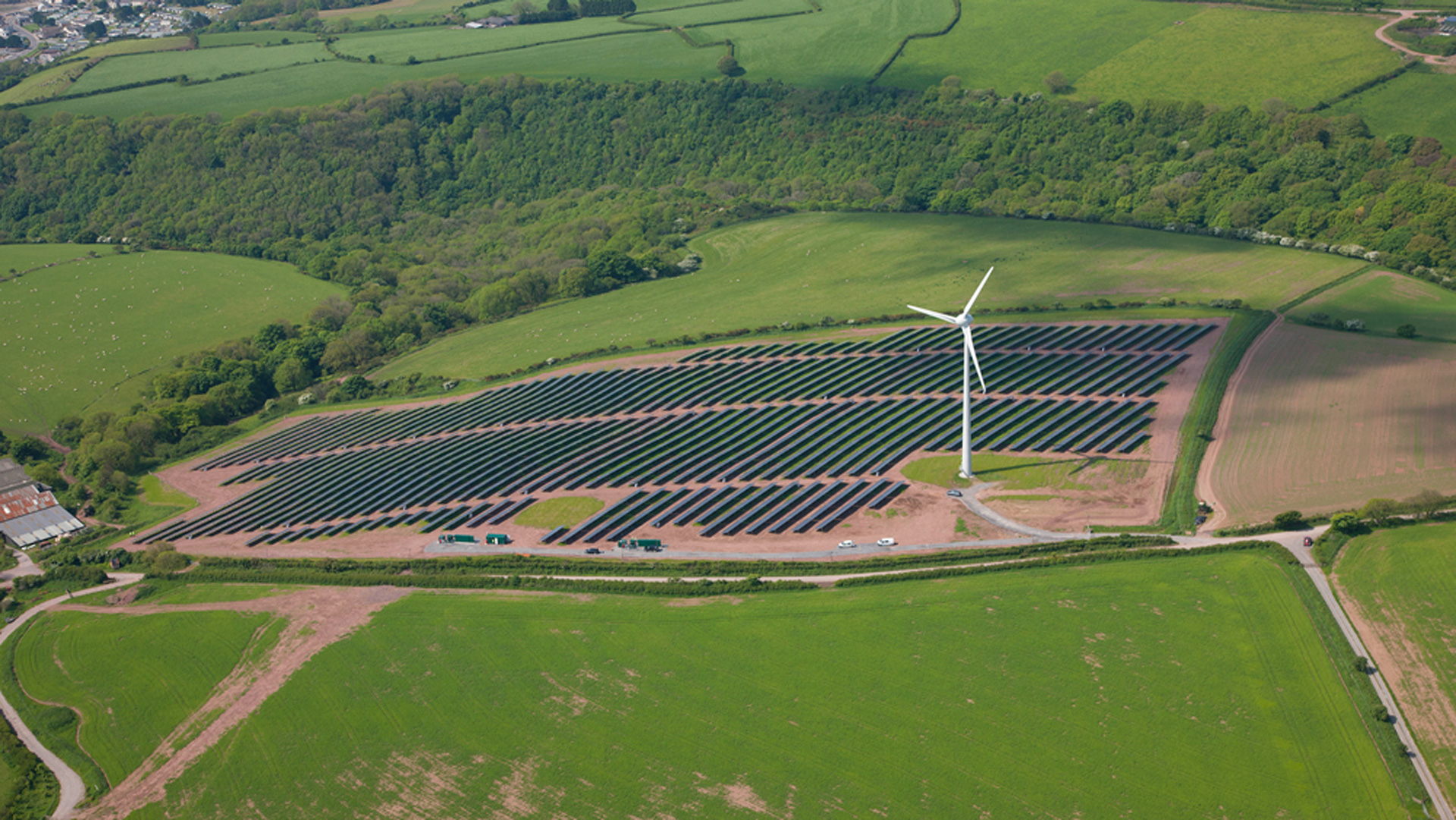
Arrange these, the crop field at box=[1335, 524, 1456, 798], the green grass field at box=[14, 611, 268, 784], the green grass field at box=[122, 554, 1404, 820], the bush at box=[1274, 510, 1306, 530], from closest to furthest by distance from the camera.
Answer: the green grass field at box=[122, 554, 1404, 820] < the crop field at box=[1335, 524, 1456, 798] < the green grass field at box=[14, 611, 268, 784] < the bush at box=[1274, 510, 1306, 530]

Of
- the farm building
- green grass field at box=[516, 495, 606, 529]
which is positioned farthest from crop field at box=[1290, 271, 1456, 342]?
the farm building

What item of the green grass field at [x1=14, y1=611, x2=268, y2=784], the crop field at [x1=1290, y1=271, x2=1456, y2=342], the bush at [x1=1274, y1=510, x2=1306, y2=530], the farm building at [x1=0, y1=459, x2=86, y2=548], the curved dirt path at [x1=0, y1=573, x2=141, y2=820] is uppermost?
the crop field at [x1=1290, y1=271, x2=1456, y2=342]

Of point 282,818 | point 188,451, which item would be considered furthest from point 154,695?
point 188,451

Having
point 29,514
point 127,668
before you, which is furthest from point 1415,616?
point 29,514

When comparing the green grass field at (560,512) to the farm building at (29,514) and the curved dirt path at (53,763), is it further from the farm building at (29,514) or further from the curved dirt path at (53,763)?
the farm building at (29,514)

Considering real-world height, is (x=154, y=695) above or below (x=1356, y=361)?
below

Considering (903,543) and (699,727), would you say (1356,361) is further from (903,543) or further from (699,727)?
(699,727)

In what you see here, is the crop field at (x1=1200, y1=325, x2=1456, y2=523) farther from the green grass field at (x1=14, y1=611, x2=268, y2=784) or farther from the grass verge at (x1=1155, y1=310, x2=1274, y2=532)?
the green grass field at (x1=14, y1=611, x2=268, y2=784)
